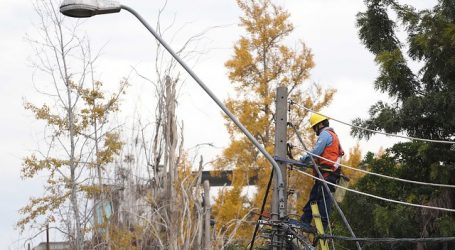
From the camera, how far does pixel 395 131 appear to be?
77.5ft

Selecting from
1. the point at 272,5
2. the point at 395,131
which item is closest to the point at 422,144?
the point at 395,131

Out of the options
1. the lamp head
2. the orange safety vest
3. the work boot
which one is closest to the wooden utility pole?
the work boot

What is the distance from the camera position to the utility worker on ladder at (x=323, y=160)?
14.3m

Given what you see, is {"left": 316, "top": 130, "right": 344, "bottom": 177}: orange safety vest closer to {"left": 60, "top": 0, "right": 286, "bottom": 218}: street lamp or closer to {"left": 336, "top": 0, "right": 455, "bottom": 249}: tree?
{"left": 60, "top": 0, "right": 286, "bottom": 218}: street lamp

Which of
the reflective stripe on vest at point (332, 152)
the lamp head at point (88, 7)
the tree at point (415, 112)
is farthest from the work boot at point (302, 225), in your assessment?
the tree at point (415, 112)

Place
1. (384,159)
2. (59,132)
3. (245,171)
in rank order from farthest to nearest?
(245,171), (59,132), (384,159)

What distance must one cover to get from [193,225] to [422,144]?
9.07 m

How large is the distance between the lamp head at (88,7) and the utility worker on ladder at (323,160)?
3.06m

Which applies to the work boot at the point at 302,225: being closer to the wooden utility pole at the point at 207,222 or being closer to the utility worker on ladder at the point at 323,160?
the utility worker on ladder at the point at 323,160

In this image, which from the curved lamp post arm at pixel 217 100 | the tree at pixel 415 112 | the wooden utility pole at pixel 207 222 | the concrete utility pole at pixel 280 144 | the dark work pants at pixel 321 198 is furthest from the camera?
Answer: the tree at pixel 415 112

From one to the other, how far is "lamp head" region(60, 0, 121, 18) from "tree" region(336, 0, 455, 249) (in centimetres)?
1043

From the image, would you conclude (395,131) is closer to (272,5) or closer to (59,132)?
(59,132)

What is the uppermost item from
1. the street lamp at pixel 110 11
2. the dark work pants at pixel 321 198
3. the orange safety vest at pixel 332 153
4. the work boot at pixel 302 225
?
the street lamp at pixel 110 11

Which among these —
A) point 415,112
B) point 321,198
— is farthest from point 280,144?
point 415,112
